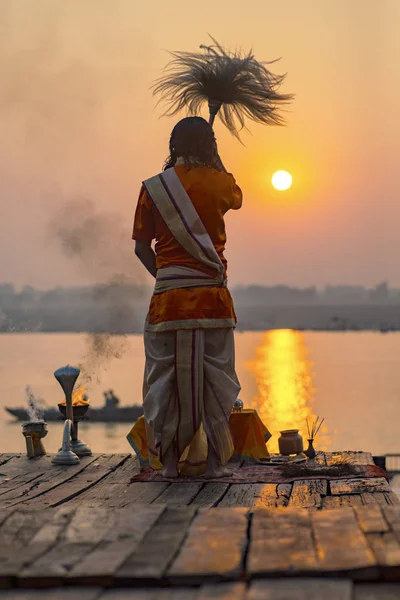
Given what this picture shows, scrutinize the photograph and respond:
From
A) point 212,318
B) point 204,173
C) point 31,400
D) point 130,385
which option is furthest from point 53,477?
point 130,385

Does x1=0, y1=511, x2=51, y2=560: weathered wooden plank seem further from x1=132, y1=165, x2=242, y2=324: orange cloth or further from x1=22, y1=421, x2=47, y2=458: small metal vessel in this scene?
x1=22, y1=421, x2=47, y2=458: small metal vessel

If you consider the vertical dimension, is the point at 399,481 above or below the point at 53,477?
below

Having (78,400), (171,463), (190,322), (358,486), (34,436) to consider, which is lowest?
(358,486)

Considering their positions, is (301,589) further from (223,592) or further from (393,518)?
(393,518)

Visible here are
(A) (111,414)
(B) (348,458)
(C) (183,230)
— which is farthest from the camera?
(A) (111,414)

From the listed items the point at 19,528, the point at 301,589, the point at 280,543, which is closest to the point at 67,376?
the point at 19,528

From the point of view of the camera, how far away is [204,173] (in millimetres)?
6086

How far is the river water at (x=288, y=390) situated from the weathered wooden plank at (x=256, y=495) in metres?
4.53

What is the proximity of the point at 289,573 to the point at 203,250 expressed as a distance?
3.27 meters

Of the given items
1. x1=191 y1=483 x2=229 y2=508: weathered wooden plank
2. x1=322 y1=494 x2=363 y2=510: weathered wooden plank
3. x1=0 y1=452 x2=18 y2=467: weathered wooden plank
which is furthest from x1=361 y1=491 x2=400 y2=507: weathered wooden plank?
x1=0 y1=452 x2=18 y2=467: weathered wooden plank

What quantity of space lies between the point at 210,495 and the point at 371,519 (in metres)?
1.93

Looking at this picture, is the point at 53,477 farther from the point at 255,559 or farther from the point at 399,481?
the point at 399,481

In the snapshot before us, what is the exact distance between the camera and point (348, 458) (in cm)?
692

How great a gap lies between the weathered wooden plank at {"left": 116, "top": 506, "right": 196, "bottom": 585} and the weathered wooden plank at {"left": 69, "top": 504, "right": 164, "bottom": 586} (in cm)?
2
